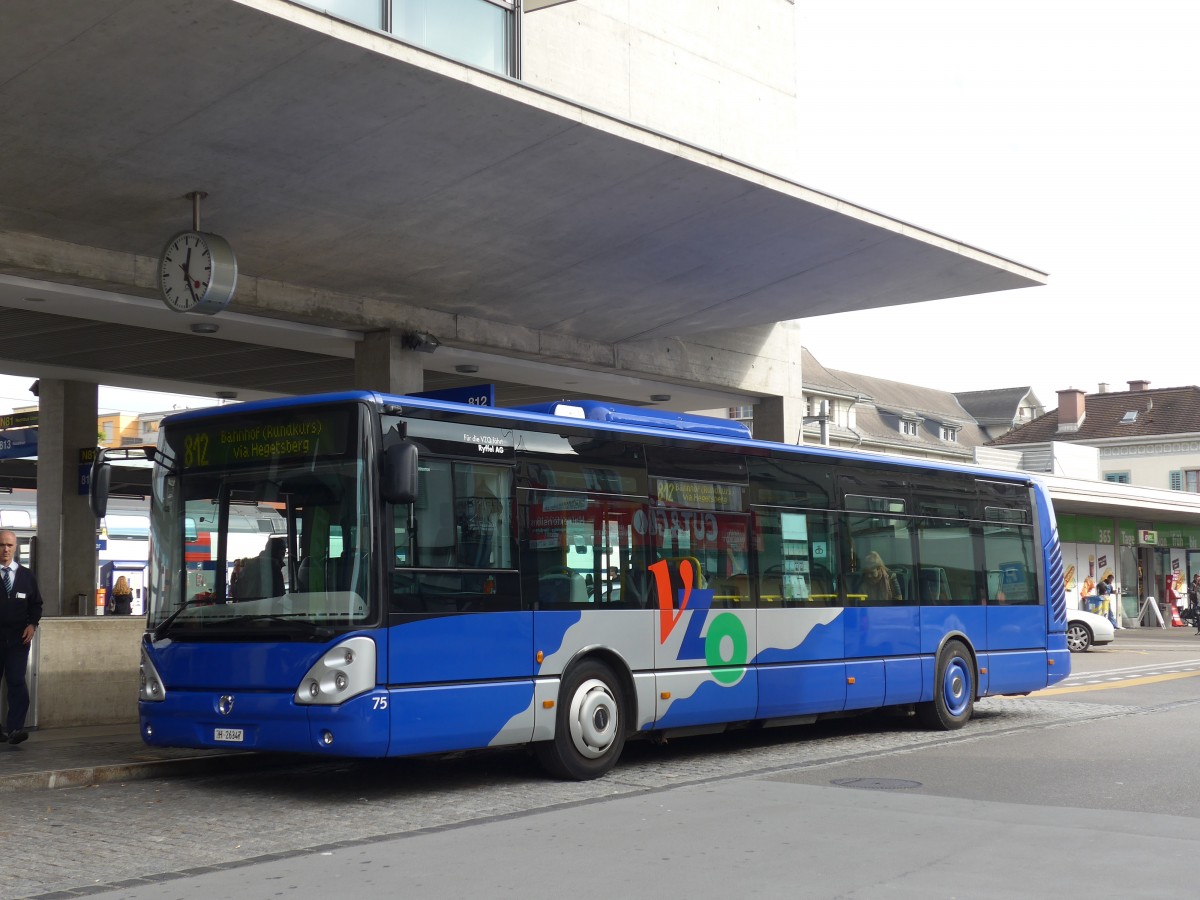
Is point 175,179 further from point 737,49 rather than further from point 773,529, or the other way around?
point 737,49

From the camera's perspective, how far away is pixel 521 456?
1081cm

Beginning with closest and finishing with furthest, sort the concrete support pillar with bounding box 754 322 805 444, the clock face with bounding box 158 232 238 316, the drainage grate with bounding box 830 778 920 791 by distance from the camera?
1. the drainage grate with bounding box 830 778 920 791
2. the clock face with bounding box 158 232 238 316
3. the concrete support pillar with bounding box 754 322 805 444

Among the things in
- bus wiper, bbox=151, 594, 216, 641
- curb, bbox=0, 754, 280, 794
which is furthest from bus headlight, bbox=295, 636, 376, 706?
curb, bbox=0, 754, 280, 794

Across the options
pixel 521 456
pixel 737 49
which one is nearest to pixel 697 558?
pixel 521 456

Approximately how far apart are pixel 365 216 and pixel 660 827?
7.39 metres

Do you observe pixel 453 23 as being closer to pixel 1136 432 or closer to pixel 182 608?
pixel 182 608

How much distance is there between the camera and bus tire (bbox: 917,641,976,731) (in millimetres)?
14820

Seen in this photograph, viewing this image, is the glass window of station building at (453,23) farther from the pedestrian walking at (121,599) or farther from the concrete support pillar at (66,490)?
the pedestrian walking at (121,599)

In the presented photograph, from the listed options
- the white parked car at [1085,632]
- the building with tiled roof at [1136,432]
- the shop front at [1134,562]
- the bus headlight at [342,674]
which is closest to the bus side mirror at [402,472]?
the bus headlight at [342,674]

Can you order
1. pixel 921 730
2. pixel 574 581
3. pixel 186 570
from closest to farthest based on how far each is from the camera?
pixel 186 570 → pixel 574 581 → pixel 921 730

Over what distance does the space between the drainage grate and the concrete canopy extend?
19.1 ft

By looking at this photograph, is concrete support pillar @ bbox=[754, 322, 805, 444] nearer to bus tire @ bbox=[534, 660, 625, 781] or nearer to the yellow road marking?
the yellow road marking

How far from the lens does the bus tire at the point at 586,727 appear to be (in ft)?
35.4

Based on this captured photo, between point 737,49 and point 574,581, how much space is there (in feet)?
34.9
